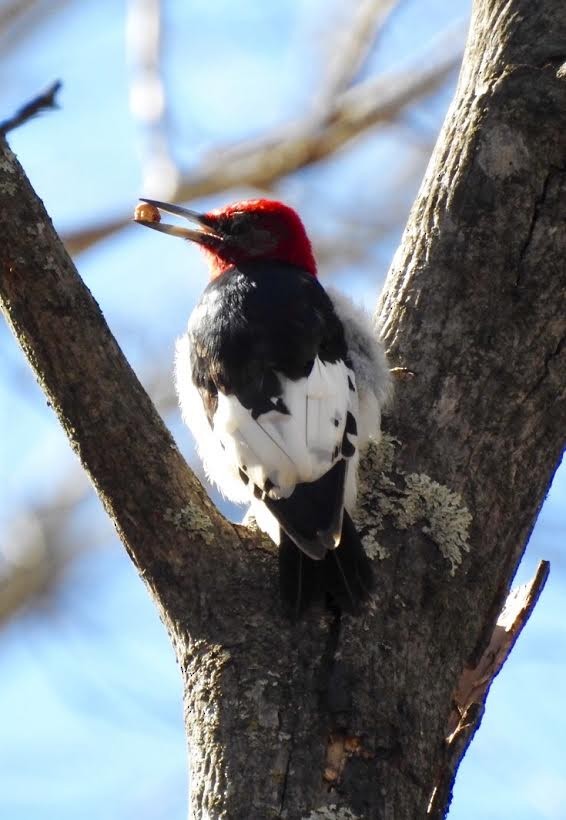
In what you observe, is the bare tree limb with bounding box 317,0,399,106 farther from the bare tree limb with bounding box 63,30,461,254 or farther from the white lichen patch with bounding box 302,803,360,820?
the white lichen patch with bounding box 302,803,360,820

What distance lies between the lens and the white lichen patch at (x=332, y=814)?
2.26m

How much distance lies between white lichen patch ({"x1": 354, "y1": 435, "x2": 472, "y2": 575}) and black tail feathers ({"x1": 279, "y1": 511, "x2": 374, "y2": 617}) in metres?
0.11

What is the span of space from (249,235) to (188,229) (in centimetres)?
25

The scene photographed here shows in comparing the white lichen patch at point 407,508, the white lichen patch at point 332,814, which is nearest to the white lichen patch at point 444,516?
the white lichen patch at point 407,508

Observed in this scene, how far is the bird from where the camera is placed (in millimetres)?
2770

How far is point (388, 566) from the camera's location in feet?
9.18

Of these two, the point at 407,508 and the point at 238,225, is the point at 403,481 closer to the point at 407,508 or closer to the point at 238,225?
the point at 407,508

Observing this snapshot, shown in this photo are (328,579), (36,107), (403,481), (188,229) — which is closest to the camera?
(36,107)

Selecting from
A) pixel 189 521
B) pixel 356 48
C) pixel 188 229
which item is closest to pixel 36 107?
pixel 189 521

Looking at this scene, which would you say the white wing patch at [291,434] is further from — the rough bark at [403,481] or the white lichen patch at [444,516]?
the white lichen patch at [444,516]

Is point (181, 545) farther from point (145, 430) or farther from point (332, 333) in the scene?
point (332, 333)

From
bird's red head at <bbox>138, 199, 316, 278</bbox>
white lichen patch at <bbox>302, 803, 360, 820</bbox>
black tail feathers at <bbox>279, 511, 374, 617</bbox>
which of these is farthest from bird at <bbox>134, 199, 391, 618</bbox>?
white lichen patch at <bbox>302, 803, 360, 820</bbox>

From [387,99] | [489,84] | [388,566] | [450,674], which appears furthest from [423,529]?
[387,99]

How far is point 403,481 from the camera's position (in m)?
3.00
